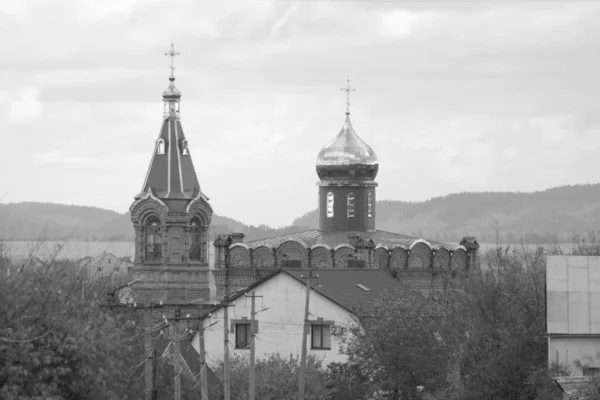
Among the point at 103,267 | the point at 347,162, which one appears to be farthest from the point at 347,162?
the point at 103,267

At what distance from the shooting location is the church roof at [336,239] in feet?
247

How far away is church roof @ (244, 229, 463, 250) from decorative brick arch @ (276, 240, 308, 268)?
0.24 meters

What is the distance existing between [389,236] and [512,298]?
31276mm

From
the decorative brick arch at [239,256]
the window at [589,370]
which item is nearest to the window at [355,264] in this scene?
the decorative brick arch at [239,256]

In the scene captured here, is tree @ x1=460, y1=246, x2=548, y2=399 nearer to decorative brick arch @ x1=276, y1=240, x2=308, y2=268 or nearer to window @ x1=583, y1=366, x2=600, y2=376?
window @ x1=583, y1=366, x2=600, y2=376

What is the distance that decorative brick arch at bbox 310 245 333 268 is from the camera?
7319 cm

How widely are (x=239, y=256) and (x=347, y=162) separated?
7058 mm

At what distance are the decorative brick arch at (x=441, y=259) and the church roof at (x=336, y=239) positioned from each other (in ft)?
1.10

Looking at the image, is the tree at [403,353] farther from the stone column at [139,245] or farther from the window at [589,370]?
the stone column at [139,245]

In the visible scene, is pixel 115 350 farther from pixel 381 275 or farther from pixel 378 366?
pixel 381 275

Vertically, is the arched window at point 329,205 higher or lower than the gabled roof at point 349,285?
higher

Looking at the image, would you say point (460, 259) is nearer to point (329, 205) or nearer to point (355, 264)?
point (329, 205)

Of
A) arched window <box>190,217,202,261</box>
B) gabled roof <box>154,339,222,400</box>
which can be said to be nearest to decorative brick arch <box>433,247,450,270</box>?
arched window <box>190,217,202,261</box>

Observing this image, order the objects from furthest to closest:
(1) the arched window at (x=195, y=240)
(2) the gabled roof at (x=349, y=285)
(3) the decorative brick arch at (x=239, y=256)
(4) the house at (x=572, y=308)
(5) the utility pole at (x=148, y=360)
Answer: (1) the arched window at (x=195, y=240) → (3) the decorative brick arch at (x=239, y=256) → (2) the gabled roof at (x=349, y=285) → (4) the house at (x=572, y=308) → (5) the utility pole at (x=148, y=360)
